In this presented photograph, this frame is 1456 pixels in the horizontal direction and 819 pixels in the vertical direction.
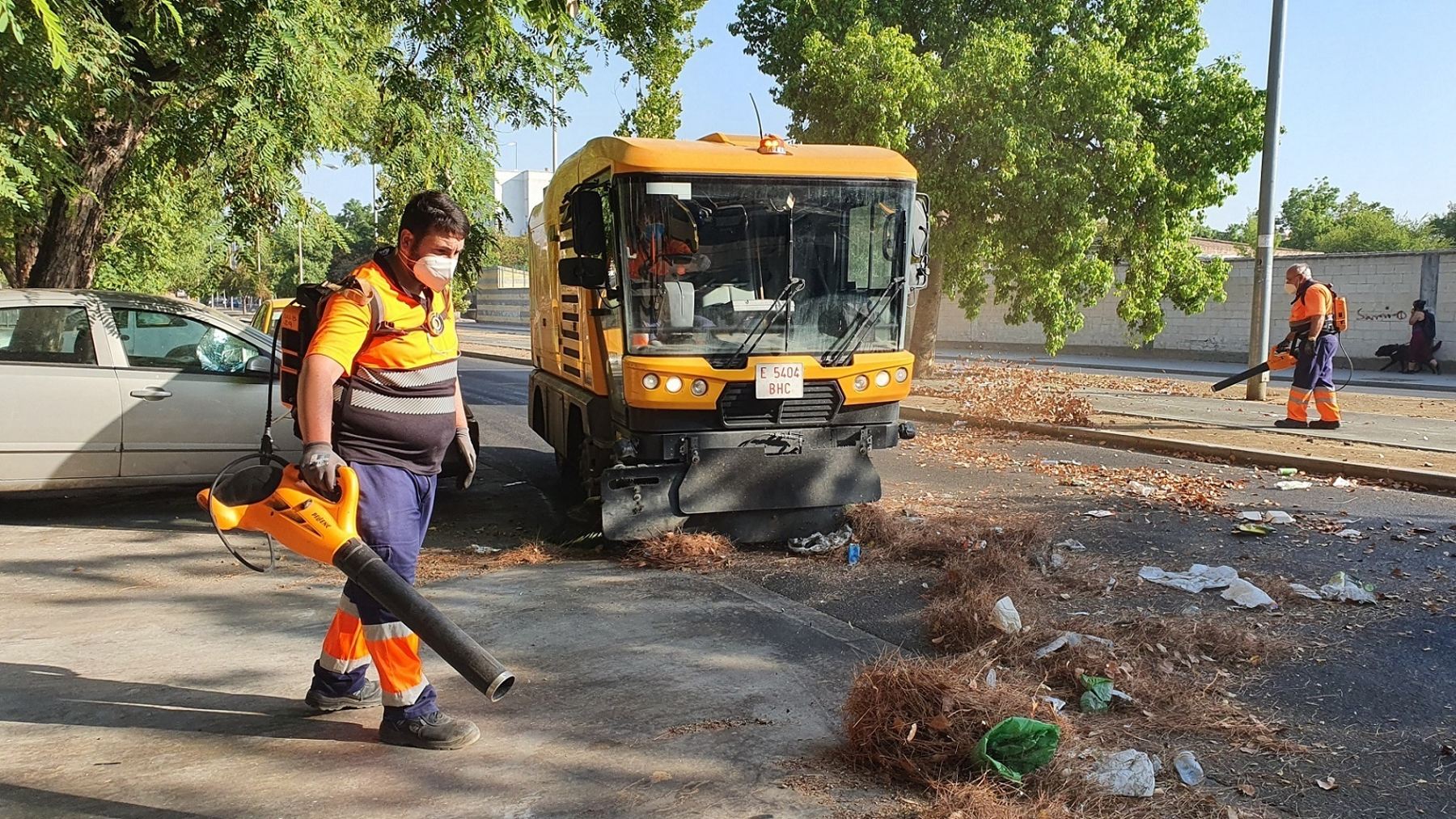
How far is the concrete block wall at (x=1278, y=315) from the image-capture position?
21.6 m

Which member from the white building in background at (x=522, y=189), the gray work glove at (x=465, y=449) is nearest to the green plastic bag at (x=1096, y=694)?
the gray work glove at (x=465, y=449)

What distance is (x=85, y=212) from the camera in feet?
30.6

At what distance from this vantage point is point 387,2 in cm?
967

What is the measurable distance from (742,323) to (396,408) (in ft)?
10.4

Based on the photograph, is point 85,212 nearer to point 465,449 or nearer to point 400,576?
point 465,449

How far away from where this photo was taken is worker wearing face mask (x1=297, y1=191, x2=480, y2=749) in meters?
3.45

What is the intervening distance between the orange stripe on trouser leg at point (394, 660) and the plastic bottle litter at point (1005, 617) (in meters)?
2.63

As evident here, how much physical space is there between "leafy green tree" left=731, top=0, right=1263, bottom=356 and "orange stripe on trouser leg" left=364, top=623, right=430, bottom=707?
12544mm

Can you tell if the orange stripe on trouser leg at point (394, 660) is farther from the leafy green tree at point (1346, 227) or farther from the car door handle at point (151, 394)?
the leafy green tree at point (1346, 227)

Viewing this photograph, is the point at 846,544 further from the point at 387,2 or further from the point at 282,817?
the point at 387,2

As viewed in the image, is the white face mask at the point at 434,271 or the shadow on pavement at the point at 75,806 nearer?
the shadow on pavement at the point at 75,806

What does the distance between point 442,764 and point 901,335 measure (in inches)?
175

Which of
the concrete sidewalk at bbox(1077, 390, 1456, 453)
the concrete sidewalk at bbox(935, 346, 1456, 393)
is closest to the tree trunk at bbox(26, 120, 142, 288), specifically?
the concrete sidewalk at bbox(1077, 390, 1456, 453)

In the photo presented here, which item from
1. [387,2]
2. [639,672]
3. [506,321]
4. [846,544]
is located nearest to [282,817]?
[639,672]
